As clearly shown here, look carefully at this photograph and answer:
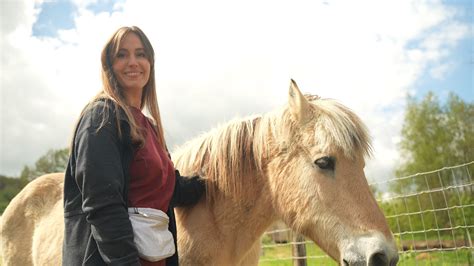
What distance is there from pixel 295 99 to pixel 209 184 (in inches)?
35.2

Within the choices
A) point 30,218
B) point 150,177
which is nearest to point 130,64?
point 150,177

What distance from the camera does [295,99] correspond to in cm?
301

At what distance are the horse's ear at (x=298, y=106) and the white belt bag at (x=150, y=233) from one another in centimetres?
115

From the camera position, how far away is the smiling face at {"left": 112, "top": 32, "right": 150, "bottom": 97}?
2.72 metres

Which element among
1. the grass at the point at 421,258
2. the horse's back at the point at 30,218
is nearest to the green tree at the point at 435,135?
the grass at the point at 421,258

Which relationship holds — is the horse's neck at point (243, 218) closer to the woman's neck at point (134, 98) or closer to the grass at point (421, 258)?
the woman's neck at point (134, 98)

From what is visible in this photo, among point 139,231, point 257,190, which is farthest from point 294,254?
point 139,231

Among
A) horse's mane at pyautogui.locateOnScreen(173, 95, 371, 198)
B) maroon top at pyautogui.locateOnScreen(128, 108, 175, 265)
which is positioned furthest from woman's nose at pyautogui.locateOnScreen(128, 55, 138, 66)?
horse's mane at pyautogui.locateOnScreen(173, 95, 371, 198)

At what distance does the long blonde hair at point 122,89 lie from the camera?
8.14 ft

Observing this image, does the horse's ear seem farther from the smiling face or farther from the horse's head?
the smiling face

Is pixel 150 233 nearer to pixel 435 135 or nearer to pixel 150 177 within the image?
pixel 150 177

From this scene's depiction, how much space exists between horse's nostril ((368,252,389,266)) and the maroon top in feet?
4.07

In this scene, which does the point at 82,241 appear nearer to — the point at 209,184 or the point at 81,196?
the point at 81,196

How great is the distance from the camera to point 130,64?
272cm
